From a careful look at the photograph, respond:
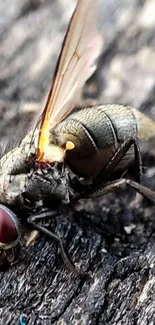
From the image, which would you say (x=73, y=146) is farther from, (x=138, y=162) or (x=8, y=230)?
(x=8, y=230)

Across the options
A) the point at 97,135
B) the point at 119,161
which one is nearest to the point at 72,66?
the point at 97,135

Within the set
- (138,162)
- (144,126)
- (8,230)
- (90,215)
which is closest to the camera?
(8,230)

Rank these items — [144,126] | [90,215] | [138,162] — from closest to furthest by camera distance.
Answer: [90,215], [138,162], [144,126]

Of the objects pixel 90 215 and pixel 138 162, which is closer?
pixel 90 215

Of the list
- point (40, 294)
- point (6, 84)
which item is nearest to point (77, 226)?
point (40, 294)

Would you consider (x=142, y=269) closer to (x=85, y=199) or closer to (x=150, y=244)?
(x=150, y=244)

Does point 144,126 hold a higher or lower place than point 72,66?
lower
